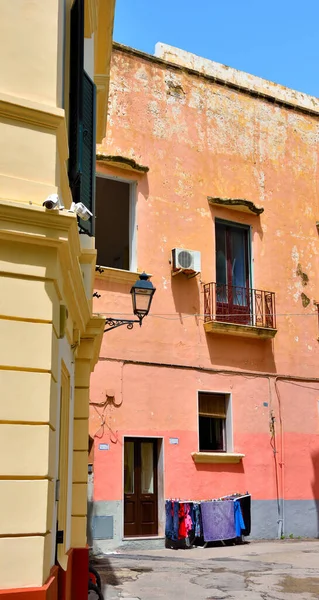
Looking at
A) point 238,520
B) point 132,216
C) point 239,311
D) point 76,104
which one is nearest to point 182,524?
point 238,520

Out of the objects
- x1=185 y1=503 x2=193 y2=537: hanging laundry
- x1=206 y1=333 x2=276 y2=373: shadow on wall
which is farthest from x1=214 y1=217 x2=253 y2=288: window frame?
x1=185 y1=503 x2=193 y2=537: hanging laundry

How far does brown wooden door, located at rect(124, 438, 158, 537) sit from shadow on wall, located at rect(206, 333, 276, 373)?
260 cm

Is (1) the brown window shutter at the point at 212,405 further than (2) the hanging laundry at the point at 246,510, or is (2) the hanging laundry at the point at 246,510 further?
(1) the brown window shutter at the point at 212,405

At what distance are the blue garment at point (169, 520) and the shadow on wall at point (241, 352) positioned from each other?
3432 millimetres

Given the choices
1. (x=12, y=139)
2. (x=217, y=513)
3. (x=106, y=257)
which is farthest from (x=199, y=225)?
(x=12, y=139)

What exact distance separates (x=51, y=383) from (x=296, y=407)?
12.9 metres

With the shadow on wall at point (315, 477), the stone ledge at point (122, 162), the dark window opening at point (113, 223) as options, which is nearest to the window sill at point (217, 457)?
the shadow on wall at point (315, 477)

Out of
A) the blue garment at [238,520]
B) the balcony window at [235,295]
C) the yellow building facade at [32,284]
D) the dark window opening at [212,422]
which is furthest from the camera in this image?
the balcony window at [235,295]

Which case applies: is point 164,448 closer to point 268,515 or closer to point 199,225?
point 268,515

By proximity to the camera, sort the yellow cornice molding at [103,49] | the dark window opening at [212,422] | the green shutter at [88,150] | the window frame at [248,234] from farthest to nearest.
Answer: the window frame at [248,234], the dark window opening at [212,422], the yellow cornice molding at [103,49], the green shutter at [88,150]

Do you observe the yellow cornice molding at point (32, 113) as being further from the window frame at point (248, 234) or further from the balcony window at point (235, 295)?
the window frame at point (248, 234)

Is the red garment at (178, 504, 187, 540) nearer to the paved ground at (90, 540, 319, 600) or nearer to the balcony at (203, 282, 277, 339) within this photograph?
the paved ground at (90, 540, 319, 600)

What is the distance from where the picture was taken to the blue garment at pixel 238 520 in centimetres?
1490

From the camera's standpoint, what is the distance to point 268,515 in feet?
52.3
